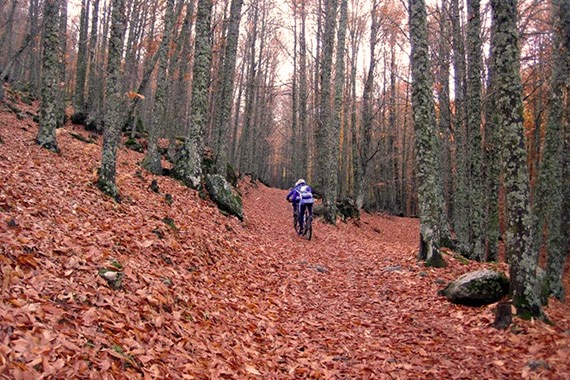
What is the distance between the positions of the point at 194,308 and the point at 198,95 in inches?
316

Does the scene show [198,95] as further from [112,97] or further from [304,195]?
[304,195]

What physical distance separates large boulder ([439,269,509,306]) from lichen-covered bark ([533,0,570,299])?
2540mm

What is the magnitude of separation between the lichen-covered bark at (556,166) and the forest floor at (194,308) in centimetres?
162

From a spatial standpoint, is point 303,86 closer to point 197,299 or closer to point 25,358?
point 197,299

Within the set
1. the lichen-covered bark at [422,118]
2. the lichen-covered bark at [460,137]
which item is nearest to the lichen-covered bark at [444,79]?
the lichen-covered bark at [460,137]

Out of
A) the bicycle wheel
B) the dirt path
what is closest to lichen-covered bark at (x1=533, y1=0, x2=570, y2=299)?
the dirt path

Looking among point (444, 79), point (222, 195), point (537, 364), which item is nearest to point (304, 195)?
point (222, 195)

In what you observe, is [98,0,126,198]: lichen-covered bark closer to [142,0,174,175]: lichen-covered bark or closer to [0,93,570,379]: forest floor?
[0,93,570,379]: forest floor

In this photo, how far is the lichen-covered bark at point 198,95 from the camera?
11.7 meters

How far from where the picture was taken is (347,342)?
5.28 metres

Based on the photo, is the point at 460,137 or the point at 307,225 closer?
the point at 307,225

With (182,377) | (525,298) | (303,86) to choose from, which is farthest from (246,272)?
(303,86)

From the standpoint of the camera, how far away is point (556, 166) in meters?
9.11

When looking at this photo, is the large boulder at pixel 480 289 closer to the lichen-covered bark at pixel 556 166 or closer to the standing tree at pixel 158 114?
the lichen-covered bark at pixel 556 166
